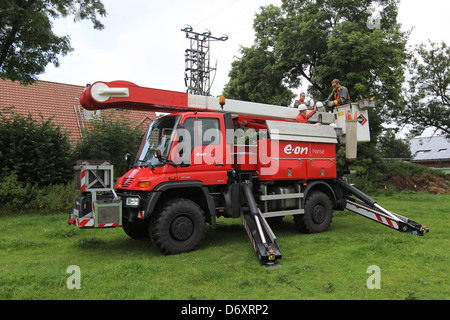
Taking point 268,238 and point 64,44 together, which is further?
point 64,44

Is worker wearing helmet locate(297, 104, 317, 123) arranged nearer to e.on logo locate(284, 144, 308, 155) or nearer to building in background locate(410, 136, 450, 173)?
e.on logo locate(284, 144, 308, 155)

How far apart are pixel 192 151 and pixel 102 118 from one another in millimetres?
9097

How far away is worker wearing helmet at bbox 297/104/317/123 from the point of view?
8.62 m

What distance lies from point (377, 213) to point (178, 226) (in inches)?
194

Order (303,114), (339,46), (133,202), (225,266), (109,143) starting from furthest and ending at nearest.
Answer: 1. (339,46)
2. (109,143)
3. (303,114)
4. (133,202)
5. (225,266)

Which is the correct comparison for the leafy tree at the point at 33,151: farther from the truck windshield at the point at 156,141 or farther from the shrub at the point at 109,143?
the truck windshield at the point at 156,141

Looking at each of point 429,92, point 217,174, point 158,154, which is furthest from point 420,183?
point 158,154

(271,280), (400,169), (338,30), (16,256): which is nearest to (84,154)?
(16,256)

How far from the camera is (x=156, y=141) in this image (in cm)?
693

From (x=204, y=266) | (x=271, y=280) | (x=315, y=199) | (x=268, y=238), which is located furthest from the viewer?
(x=315, y=199)

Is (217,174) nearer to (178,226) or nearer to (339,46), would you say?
(178,226)

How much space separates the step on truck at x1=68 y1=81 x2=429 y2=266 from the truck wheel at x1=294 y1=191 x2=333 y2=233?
0.02 meters

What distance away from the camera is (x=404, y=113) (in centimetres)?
2575
